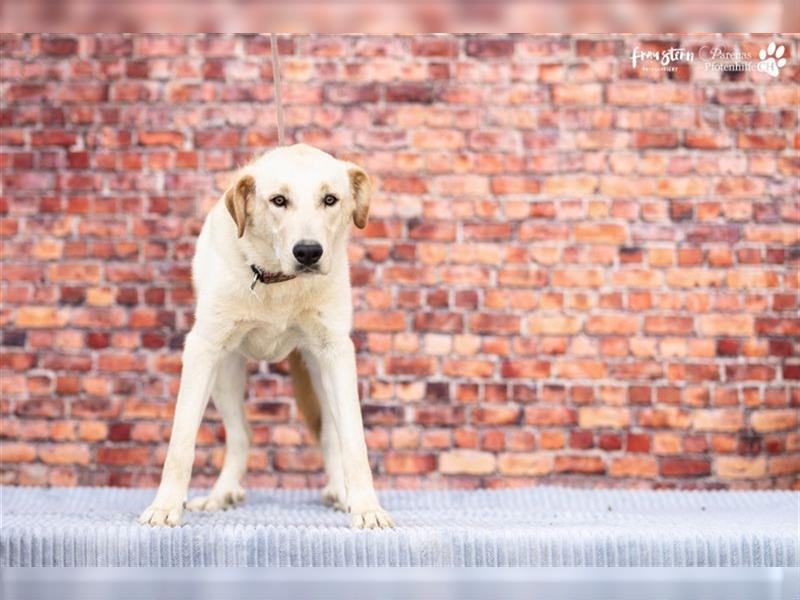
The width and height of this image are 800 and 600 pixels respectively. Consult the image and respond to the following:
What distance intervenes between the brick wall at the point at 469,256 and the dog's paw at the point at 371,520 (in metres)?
1.22

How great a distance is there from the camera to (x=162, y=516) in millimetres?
2527

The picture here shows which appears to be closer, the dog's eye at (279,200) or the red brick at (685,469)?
the dog's eye at (279,200)

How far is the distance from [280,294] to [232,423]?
1.89 ft

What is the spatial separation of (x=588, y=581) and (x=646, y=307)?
68.2 inches

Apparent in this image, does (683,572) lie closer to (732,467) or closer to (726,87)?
(732,467)

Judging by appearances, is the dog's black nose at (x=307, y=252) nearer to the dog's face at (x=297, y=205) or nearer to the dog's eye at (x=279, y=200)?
the dog's face at (x=297, y=205)

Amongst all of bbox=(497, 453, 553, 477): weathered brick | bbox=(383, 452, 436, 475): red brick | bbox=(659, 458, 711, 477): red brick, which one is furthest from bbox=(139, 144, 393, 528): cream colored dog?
bbox=(659, 458, 711, 477): red brick

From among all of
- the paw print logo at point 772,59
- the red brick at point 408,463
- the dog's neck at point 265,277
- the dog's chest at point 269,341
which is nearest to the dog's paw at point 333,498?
the dog's chest at point 269,341

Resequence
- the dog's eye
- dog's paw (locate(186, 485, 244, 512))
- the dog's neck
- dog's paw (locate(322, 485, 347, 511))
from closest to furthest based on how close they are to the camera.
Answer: the dog's eye < the dog's neck < dog's paw (locate(186, 485, 244, 512)) < dog's paw (locate(322, 485, 347, 511))

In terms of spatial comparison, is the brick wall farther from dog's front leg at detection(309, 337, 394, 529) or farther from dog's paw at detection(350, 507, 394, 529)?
dog's paw at detection(350, 507, 394, 529)

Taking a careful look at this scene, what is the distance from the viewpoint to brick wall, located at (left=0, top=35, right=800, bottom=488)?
12.4ft

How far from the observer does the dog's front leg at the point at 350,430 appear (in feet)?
8.39

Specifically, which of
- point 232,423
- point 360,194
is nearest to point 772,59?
point 360,194

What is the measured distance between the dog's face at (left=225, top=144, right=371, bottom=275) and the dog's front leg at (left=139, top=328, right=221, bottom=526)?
12.2 inches
